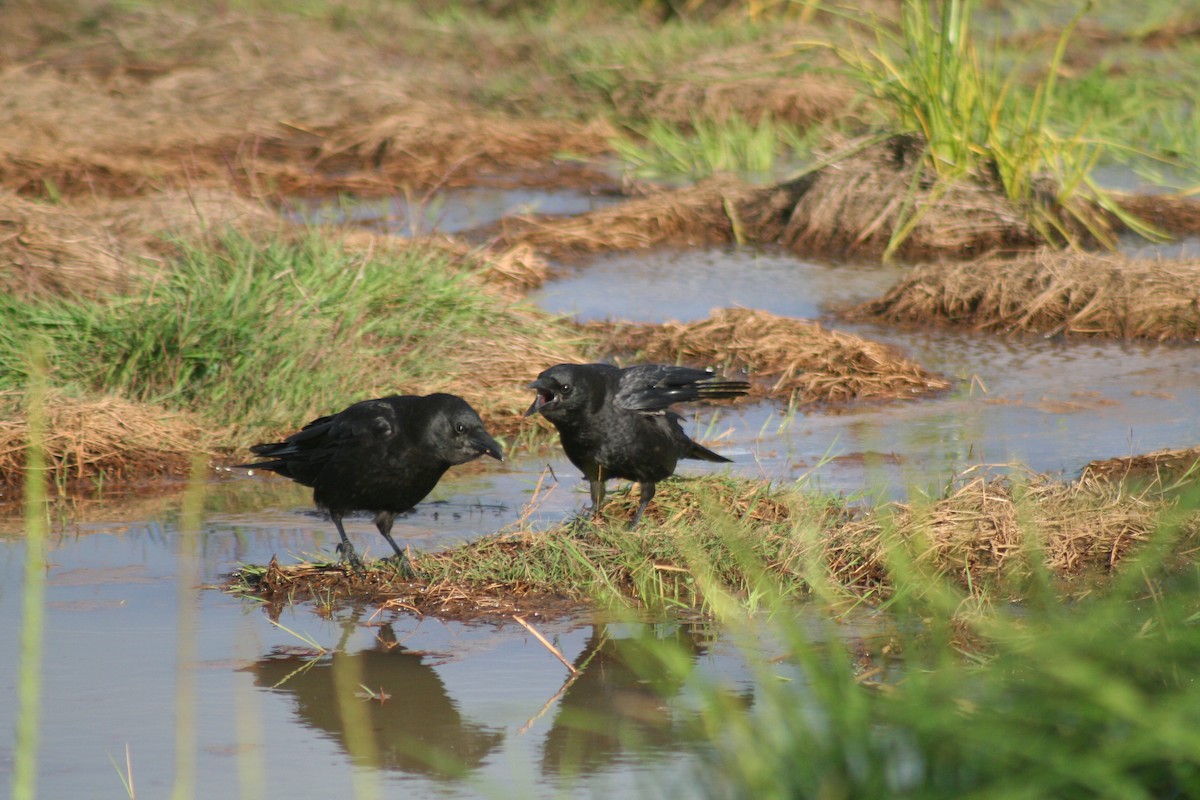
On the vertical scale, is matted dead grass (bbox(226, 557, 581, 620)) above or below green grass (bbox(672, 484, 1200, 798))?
below

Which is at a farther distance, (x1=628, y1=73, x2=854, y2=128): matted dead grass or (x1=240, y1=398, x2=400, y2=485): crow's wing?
(x1=628, y1=73, x2=854, y2=128): matted dead grass

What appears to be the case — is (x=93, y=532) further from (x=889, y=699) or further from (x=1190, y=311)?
(x=1190, y=311)

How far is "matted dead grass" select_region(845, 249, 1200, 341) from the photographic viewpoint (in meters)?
9.26

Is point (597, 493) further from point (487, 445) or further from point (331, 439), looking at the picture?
point (331, 439)

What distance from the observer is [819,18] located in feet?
69.2

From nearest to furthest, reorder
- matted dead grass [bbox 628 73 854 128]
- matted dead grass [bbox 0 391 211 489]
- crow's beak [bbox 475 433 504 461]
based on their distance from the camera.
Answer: crow's beak [bbox 475 433 504 461] < matted dead grass [bbox 0 391 211 489] < matted dead grass [bbox 628 73 854 128]

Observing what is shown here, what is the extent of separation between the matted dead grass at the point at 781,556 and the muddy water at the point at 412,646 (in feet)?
0.54

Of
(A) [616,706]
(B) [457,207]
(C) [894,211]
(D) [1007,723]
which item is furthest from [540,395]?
(B) [457,207]

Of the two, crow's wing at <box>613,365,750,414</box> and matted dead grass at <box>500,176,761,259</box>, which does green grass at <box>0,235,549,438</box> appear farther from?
matted dead grass at <box>500,176,761,259</box>

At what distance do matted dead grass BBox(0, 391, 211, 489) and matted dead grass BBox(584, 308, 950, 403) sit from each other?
2625mm

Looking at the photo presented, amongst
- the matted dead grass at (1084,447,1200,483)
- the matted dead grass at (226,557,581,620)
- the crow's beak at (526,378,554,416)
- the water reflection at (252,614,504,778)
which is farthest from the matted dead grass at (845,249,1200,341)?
the water reflection at (252,614,504,778)

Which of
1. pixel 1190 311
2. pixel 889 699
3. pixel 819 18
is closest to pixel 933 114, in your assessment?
pixel 1190 311

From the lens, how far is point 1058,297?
950 centimetres

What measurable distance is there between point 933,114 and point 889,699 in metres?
8.95
